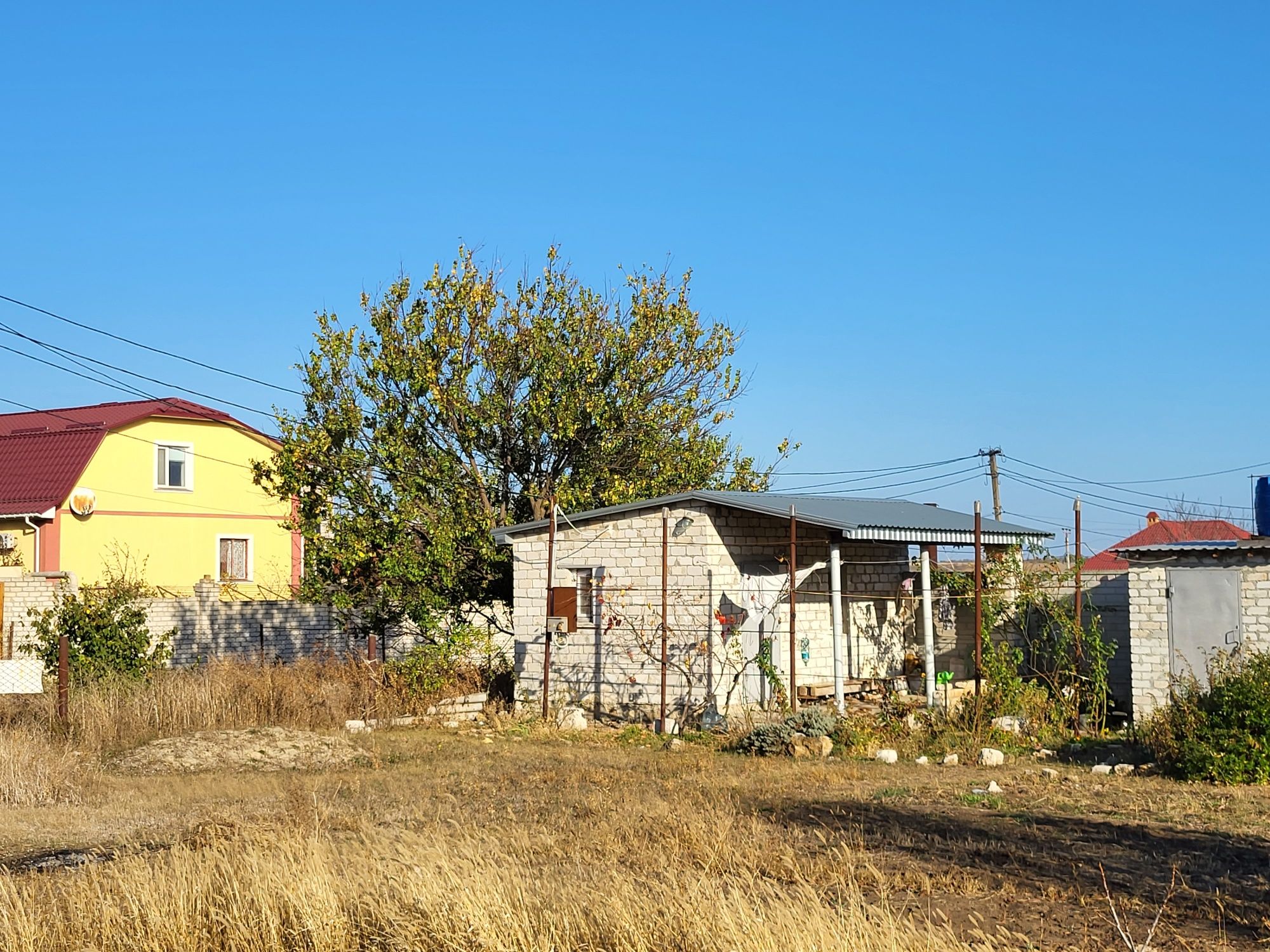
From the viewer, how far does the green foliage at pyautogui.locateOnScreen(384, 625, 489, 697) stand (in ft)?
63.3

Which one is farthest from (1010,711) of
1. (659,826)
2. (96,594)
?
(96,594)

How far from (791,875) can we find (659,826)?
1832 millimetres

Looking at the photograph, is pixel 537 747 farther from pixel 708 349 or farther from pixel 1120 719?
pixel 708 349

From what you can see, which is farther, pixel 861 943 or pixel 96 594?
pixel 96 594

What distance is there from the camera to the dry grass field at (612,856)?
20.7 feet

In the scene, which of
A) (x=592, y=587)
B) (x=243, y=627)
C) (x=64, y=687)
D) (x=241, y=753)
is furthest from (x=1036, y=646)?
(x=243, y=627)

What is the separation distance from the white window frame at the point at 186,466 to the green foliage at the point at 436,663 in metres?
16.5

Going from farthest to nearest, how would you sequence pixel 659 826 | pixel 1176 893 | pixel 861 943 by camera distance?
pixel 659 826 → pixel 1176 893 → pixel 861 943

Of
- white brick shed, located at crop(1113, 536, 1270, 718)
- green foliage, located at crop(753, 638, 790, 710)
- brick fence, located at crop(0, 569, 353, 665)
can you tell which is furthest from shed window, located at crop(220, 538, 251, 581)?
white brick shed, located at crop(1113, 536, 1270, 718)

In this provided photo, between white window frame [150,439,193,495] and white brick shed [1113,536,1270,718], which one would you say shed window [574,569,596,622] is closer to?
white brick shed [1113,536,1270,718]

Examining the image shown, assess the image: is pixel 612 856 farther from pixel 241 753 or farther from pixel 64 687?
pixel 64 687

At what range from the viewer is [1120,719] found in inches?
679

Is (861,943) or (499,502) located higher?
(499,502)

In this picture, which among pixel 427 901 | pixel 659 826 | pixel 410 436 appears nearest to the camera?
pixel 427 901
